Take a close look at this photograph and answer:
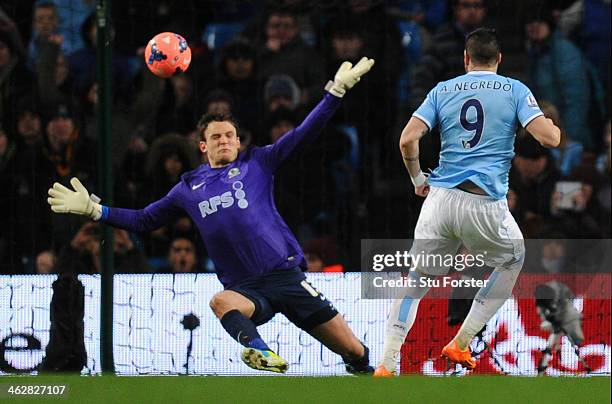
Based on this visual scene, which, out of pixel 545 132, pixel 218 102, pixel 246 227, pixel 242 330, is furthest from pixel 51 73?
pixel 545 132

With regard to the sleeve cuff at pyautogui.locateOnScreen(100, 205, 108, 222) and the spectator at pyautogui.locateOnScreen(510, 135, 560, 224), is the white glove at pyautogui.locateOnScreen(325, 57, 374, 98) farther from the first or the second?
the spectator at pyautogui.locateOnScreen(510, 135, 560, 224)

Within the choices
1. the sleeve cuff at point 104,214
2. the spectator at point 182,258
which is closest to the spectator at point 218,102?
the spectator at point 182,258

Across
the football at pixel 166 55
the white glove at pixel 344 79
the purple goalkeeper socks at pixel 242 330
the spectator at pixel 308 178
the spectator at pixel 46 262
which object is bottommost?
the purple goalkeeper socks at pixel 242 330

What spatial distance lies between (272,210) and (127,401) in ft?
5.49

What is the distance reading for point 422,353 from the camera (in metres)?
8.46

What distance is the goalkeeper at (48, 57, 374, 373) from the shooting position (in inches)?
305

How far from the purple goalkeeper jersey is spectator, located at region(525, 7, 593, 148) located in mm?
3163

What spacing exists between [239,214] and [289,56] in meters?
2.96

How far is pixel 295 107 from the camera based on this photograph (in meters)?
10.1

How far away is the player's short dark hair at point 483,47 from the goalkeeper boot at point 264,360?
192cm

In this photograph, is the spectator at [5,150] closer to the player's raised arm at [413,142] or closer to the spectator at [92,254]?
the spectator at [92,254]

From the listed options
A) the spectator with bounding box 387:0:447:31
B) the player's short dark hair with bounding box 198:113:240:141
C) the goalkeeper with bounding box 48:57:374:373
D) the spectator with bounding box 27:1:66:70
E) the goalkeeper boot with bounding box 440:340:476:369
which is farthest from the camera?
the spectator with bounding box 387:0:447:31

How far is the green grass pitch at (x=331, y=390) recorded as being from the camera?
20.9 ft

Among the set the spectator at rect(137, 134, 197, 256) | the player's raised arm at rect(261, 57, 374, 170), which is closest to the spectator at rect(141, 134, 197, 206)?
the spectator at rect(137, 134, 197, 256)
